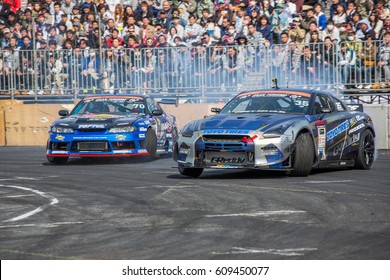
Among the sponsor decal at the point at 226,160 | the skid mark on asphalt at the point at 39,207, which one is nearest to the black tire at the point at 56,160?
the skid mark on asphalt at the point at 39,207

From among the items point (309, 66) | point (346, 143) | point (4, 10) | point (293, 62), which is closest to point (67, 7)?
point (4, 10)

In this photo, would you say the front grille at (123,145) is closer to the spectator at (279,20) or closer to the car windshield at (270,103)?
the car windshield at (270,103)

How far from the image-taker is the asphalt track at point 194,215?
7469 mm

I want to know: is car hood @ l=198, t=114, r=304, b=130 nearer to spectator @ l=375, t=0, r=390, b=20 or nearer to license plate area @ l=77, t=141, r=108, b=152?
license plate area @ l=77, t=141, r=108, b=152

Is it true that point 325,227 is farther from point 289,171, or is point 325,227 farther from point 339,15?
point 339,15

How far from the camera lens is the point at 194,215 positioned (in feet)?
31.6

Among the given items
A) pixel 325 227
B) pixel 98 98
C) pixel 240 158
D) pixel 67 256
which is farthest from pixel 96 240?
pixel 98 98

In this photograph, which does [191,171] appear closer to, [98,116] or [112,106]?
[98,116]

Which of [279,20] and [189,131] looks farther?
[279,20]

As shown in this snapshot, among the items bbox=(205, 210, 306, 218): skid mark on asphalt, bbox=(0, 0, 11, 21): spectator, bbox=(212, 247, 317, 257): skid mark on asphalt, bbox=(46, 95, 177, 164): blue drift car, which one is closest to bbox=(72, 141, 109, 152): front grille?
bbox=(46, 95, 177, 164): blue drift car

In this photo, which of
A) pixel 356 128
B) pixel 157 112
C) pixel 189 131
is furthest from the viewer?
pixel 157 112

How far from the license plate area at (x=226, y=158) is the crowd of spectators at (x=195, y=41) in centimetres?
895

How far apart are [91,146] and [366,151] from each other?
16.0 feet

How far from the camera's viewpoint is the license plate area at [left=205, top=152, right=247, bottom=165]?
43.2 feet
